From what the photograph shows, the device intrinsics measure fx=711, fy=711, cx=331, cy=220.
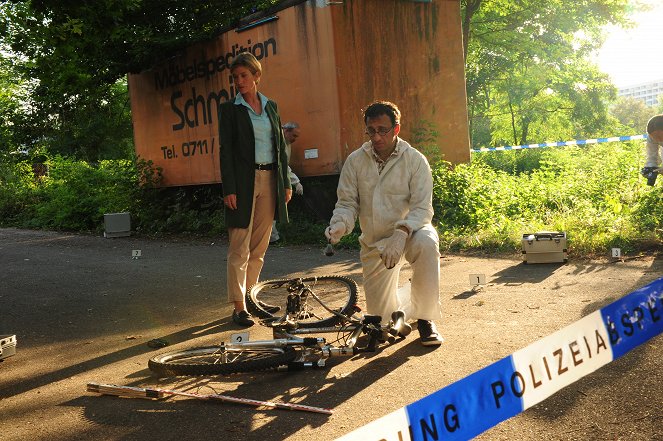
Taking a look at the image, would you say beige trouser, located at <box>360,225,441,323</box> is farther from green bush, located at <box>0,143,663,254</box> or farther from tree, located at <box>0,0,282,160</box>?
tree, located at <box>0,0,282,160</box>

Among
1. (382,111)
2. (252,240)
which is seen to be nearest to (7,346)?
(252,240)

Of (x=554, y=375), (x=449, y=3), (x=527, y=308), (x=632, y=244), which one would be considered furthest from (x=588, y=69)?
(x=554, y=375)

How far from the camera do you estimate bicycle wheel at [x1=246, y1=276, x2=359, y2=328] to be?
200 inches

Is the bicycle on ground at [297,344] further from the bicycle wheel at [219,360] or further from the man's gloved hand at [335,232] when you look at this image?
the man's gloved hand at [335,232]

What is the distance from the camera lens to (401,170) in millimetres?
4957

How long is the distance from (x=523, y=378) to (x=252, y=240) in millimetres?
4389

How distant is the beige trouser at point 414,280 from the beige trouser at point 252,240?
1398 mm

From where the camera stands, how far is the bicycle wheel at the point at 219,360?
422cm

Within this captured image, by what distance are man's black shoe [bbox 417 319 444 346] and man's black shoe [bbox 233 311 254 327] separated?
1639 millimetres

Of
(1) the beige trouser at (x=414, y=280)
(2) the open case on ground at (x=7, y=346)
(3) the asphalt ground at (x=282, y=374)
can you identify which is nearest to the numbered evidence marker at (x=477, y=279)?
(3) the asphalt ground at (x=282, y=374)

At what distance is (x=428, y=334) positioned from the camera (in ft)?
15.7

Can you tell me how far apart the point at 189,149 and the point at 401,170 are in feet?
36.2

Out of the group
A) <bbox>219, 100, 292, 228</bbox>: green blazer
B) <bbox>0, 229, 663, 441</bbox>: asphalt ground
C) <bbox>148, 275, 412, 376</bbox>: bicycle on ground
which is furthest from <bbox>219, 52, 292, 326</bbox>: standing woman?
<bbox>148, 275, 412, 376</bbox>: bicycle on ground

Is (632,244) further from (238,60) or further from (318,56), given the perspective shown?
(318,56)
